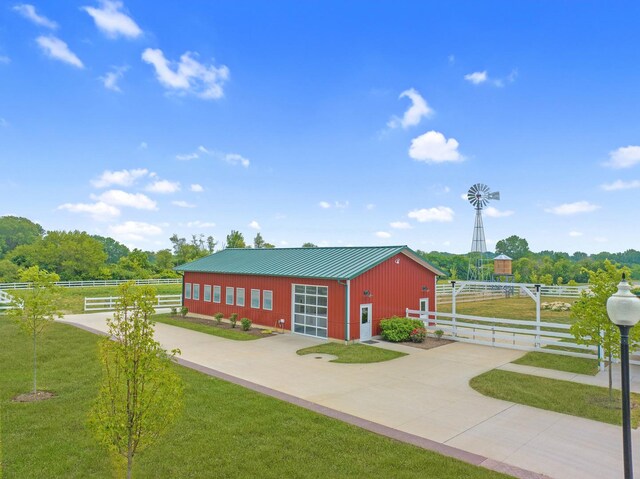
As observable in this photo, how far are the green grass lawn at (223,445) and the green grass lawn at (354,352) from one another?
5044mm

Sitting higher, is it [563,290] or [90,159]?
[90,159]

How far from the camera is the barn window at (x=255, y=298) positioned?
68.7ft

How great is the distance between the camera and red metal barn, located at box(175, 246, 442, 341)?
1712 centimetres

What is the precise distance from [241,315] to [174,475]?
16196 mm

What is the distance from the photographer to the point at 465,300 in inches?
1432

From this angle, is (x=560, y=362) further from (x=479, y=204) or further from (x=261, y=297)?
(x=479, y=204)

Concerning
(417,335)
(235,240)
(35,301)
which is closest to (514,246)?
(235,240)

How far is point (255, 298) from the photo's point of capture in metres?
21.1

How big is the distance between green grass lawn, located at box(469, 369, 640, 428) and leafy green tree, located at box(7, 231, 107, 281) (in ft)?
194

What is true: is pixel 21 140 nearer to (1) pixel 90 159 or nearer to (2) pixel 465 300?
(1) pixel 90 159

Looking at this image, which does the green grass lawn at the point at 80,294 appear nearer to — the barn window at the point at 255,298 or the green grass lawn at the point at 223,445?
the barn window at the point at 255,298

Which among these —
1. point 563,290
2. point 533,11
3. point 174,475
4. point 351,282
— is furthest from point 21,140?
point 563,290

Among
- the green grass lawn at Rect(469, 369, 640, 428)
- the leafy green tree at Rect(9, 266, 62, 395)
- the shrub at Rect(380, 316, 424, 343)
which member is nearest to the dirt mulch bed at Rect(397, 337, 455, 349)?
the shrub at Rect(380, 316, 424, 343)

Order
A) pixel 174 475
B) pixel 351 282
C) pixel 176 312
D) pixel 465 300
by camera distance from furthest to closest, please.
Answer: pixel 465 300, pixel 176 312, pixel 351 282, pixel 174 475
